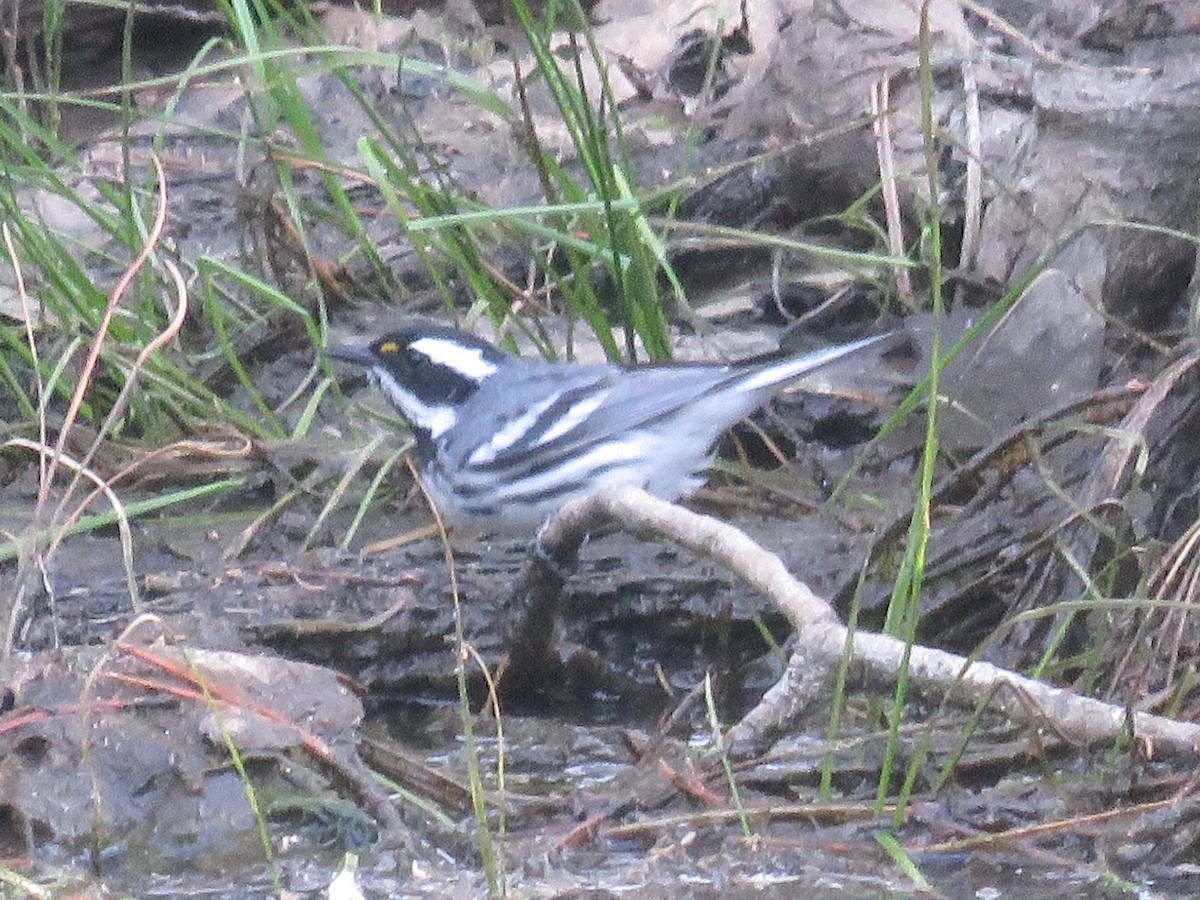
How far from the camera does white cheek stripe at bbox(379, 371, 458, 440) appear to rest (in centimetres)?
492

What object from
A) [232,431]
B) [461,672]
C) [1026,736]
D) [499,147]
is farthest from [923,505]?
[499,147]

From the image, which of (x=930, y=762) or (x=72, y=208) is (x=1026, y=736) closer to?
(x=930, y=762)

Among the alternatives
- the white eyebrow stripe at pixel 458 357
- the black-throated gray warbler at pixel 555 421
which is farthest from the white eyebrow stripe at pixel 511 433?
the white eyebrow stripe at pixel 458 357

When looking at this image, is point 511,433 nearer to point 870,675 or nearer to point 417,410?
point 417,410

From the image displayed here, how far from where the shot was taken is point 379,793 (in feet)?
10.9

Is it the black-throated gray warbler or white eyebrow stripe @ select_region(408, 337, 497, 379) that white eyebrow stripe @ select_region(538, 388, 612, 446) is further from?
white eyebrow stripe @ select_region(408, 337, 497, 379)

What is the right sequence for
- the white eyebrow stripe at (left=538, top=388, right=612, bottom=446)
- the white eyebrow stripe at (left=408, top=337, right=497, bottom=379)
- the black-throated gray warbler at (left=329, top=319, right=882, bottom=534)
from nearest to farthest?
the black-throated gray warbler at (left=329, top=319, right=882, bottom=534), the white eyebrow stripe at (left=538, top=388, right=612, bottom=446), the white eyebrow stripe at (left=408, top=337, right=497, bottom=379)

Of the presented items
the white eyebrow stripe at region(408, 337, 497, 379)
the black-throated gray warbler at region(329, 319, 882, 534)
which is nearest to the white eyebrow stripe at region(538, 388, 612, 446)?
the black-throated gray warbler at region(329, 319, 882, 534)

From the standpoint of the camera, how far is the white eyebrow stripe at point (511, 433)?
465 cm

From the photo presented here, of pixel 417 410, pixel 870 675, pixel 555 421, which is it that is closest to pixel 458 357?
pixel 417 410

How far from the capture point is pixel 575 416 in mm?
4734

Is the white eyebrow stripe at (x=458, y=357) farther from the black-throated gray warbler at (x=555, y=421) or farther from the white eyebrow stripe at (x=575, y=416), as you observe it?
the white eyebrow stripe at (x=575, y=416)

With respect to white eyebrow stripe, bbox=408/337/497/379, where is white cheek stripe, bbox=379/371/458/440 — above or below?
below

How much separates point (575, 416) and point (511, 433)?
155 mm
